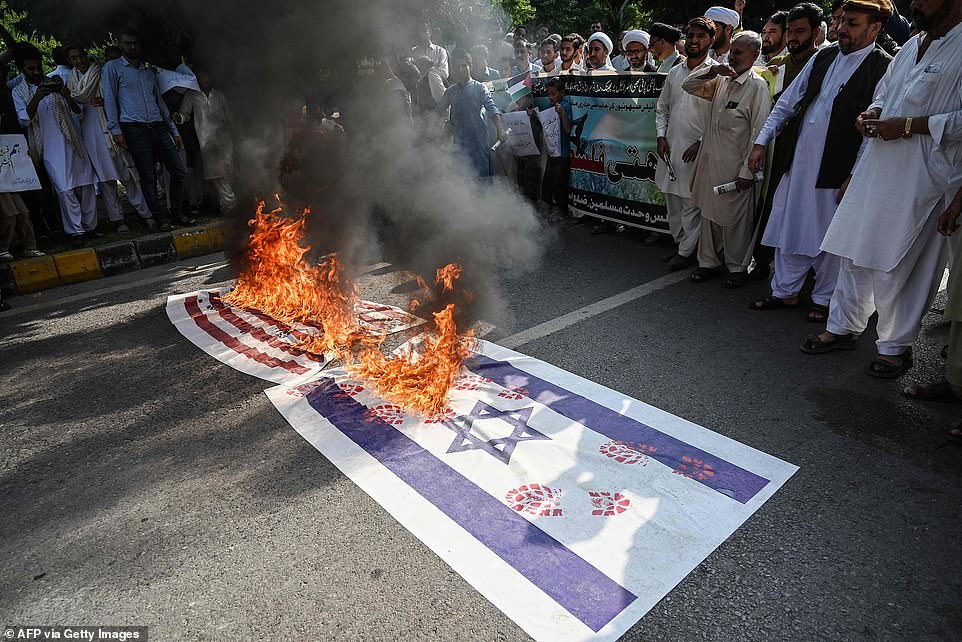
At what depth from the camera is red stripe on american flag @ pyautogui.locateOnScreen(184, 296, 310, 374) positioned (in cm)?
396

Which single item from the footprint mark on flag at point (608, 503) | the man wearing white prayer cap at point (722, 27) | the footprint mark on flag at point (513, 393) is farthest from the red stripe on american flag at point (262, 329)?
the man wearing white prayer cap at point (722, 27)

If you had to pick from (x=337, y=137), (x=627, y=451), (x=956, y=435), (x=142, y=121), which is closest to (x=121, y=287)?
(x=142, y=121)

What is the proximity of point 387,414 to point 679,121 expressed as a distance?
3641 mm

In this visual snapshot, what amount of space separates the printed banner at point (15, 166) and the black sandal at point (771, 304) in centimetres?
660

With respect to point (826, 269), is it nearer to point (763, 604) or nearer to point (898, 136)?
point (898, 136)

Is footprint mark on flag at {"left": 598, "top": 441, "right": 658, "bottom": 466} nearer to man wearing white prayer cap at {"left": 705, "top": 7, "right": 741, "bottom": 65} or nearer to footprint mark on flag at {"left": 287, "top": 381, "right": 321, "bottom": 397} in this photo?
footprint mark on flag at {"left": 287, "top": 381, "right": 321, "bottom": 397}

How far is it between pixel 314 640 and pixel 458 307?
2.54m

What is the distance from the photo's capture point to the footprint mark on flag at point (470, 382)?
11.8 feet

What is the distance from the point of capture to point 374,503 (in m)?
2.65

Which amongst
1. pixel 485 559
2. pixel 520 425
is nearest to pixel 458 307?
pixel 520 425

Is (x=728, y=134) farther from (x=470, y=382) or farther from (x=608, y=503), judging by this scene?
(x=608, y=503)

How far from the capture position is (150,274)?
6.27m

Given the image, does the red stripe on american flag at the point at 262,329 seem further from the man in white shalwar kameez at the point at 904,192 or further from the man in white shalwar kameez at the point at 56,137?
the man in white shalwar kameez at the point at 904,192

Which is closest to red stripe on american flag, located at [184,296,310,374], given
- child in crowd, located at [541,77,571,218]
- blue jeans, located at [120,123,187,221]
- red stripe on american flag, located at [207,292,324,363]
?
red stripe on american flag, located at [207,292,324,363]
